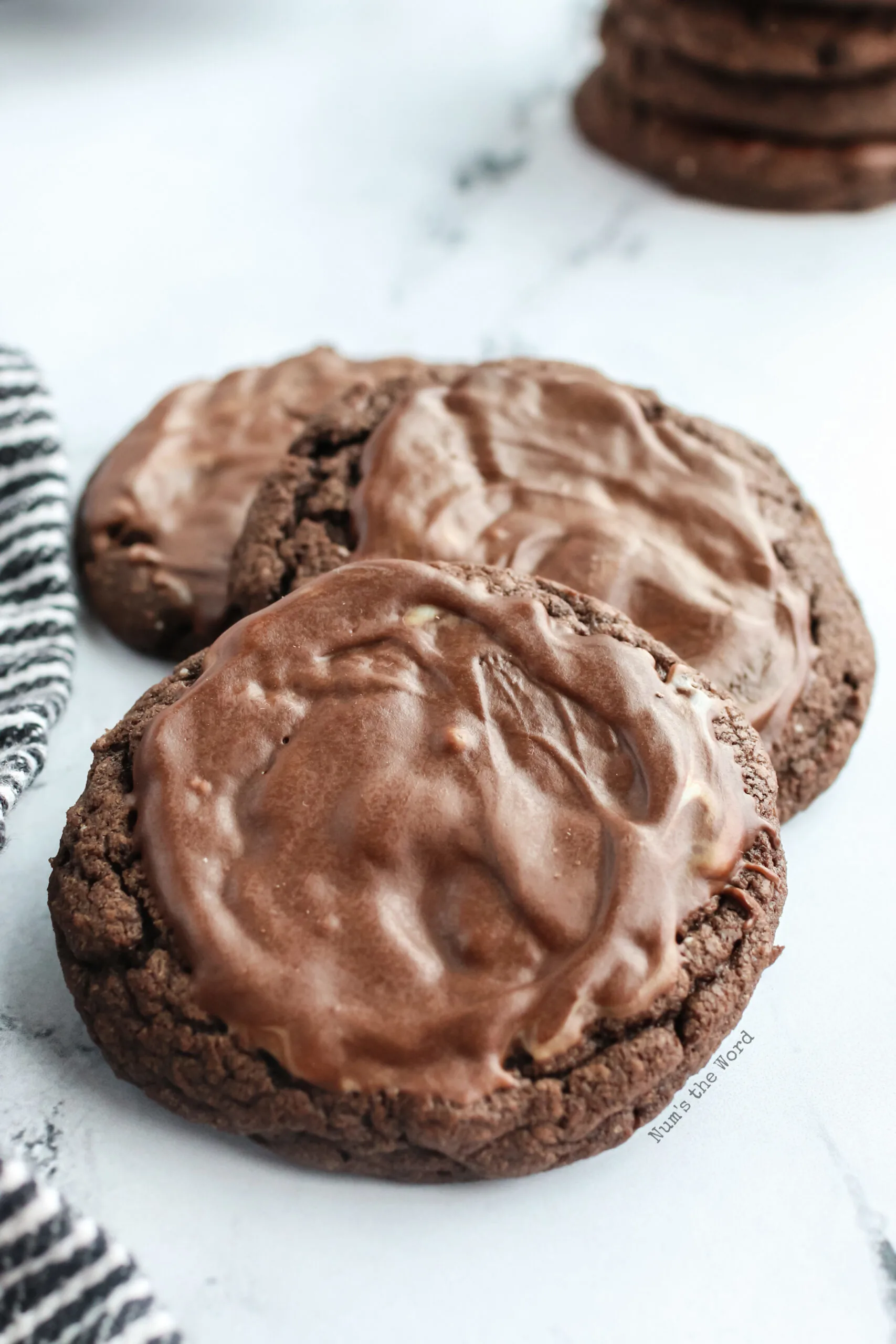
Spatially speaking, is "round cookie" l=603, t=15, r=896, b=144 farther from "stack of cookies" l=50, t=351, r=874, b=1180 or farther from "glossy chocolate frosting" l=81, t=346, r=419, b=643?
"stack of cookies" l=50, t=351, r=874, b=1180

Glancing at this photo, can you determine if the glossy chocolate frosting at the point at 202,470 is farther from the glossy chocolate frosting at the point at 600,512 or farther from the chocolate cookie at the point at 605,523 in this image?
the glossy chocolate frosting at the point at 600,512

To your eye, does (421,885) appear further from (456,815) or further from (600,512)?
(600,512)

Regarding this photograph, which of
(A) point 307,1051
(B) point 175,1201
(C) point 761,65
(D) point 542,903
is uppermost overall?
(C) point 761,65

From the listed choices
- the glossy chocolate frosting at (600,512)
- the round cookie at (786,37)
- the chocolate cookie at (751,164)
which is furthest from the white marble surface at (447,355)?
A: the round cookie at (786,37)

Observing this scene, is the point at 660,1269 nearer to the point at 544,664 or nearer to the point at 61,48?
the point at 544,664

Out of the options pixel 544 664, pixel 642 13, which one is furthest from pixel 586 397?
pixel 642 13

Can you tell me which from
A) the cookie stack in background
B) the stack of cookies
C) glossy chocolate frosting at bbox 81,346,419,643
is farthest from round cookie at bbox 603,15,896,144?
the stack of cookies

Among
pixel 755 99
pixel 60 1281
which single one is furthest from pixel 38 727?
pixel 755 99
